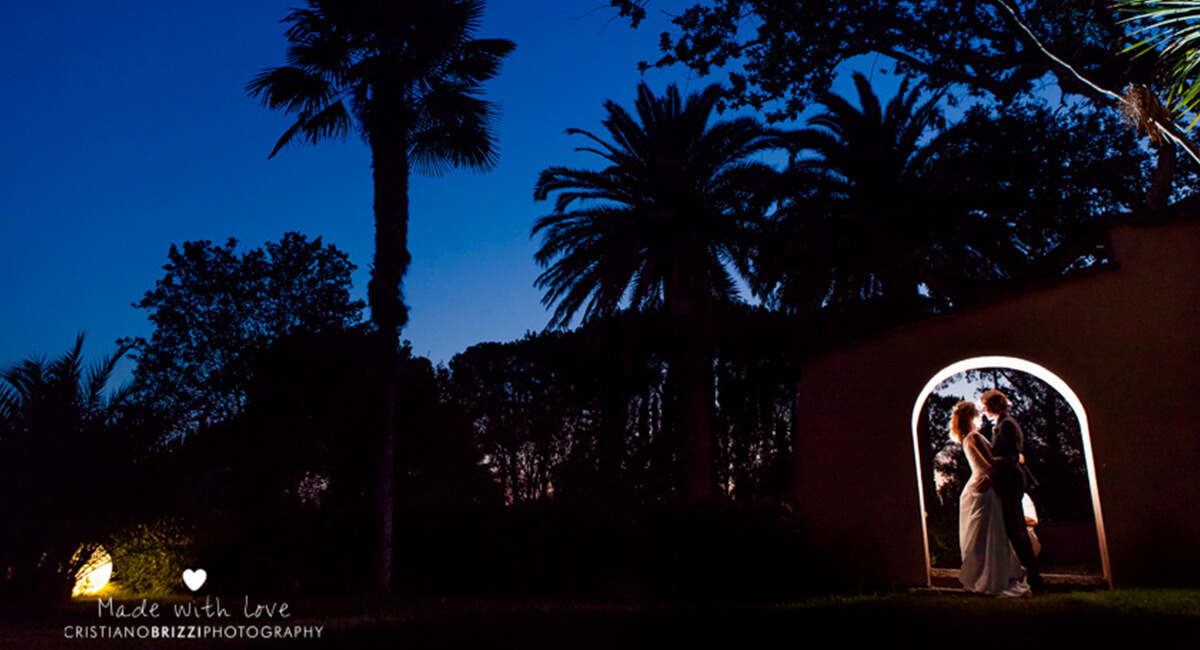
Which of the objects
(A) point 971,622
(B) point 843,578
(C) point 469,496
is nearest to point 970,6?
(B) point 843,578

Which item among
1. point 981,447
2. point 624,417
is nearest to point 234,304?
point 624,417

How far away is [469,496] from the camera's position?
21.9 metres

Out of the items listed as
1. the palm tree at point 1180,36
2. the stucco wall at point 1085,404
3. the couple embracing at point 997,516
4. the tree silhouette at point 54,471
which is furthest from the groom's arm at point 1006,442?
the tree silhouette at point 54,471

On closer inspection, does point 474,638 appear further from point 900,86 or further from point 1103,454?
point 900,86

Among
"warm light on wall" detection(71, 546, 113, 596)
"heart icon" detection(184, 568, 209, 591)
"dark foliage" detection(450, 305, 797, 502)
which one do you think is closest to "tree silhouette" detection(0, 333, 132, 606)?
"warm light on wall" detection(71, 546, 113, 596)

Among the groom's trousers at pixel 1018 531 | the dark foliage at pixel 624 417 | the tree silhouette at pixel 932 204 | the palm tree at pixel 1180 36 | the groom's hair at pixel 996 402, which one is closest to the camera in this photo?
the palm tree at pixel 1180 36

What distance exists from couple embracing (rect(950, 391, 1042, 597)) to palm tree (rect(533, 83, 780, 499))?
943 centimetres

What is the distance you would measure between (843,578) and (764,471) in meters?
16.8

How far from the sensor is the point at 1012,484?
9117mm

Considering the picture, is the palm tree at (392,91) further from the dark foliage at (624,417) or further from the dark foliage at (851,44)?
the dark foliage at (624,417)

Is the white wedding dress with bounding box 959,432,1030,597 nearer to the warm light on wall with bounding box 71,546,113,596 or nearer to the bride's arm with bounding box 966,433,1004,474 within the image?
the bride's arm with bounding box 966,433,1004,474

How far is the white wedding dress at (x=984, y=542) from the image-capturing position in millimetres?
9062

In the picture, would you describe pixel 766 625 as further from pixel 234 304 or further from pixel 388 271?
pixel 234 304

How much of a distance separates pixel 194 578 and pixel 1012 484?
11.5 m
